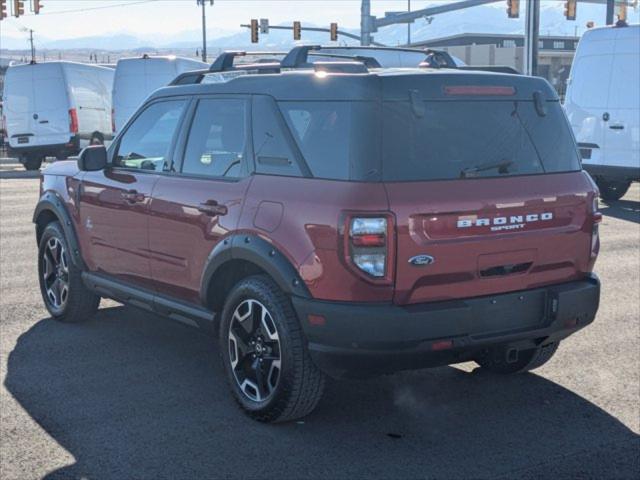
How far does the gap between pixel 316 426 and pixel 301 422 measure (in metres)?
0.10

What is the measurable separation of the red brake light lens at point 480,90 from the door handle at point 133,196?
2217 mm

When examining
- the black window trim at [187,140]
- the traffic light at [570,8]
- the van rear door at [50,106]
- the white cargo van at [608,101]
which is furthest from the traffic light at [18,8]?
the black window trim at [187,140]

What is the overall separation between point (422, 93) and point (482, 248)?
84cm

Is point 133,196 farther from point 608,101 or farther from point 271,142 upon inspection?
point 608,101

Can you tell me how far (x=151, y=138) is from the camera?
233 inches

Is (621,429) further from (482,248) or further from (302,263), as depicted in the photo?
(302,263)

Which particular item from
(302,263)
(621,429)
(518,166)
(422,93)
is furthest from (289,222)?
(621,429)


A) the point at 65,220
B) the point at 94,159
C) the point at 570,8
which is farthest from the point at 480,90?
the point at 570,8

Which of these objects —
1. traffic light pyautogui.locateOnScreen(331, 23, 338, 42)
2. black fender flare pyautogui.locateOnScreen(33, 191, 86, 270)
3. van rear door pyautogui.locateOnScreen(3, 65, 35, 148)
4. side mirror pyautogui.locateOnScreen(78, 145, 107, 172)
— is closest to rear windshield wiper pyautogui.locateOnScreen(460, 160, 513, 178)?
side mirror pyautogui.locateOnScreen(78, 145, 107, 172)

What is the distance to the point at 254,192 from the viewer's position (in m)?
4.70

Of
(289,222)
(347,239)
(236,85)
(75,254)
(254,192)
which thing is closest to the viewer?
(347,239)

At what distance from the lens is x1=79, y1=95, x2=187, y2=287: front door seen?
568 centimetres

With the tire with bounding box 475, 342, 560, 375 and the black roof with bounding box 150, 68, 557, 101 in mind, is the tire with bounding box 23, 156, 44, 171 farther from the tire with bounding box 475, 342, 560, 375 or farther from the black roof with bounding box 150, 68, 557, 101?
the tire with bounding box 475, 342, 560, 375

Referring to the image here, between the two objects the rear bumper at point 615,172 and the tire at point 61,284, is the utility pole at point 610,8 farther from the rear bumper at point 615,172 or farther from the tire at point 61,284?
the tire at point 61,284
